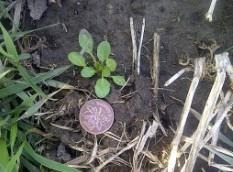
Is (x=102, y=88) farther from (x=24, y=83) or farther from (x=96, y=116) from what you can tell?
(x=24, y=83)

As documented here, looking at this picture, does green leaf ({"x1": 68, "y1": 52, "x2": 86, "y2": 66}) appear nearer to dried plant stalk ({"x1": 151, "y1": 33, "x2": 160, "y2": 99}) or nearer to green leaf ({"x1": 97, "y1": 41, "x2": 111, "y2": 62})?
green leaf ({"x1": 97, "y1": 41, "x2": 111, "y2": 62})

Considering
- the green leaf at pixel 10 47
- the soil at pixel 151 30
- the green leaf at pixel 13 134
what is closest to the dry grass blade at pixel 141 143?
the soil at pixel 151 30

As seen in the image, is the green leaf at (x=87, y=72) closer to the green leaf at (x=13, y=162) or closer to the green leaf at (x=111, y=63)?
the green leaf at (x=111, y=63)

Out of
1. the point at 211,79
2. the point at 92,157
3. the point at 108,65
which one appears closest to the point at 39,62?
the point at 108,65

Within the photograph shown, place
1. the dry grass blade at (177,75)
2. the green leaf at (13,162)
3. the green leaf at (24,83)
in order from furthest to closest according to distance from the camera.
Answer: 1. the dry grass blade at (177,75)
2. the green leaf at (24,83)
3. the green leaf at (13,162)

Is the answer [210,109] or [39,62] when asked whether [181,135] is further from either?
[39,62]

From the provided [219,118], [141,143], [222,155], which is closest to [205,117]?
[219,118]
